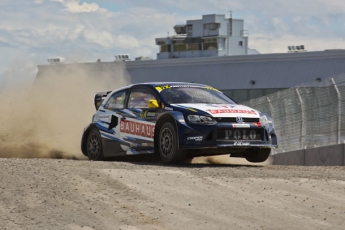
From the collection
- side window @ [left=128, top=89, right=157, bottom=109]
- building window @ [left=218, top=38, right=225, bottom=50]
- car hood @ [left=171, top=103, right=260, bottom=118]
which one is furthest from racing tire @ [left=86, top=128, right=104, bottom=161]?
building window @ [left=218, top=38, right=225, bottom=50]

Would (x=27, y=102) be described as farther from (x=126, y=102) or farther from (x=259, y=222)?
(x=259, y=222)

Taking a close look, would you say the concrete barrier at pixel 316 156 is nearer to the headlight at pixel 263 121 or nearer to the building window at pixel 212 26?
the headlight at pixel 263 121

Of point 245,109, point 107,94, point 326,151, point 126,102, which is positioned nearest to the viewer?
point 245,109

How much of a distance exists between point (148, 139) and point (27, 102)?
7465 mm

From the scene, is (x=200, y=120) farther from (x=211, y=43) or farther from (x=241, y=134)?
(x=211, y=43)

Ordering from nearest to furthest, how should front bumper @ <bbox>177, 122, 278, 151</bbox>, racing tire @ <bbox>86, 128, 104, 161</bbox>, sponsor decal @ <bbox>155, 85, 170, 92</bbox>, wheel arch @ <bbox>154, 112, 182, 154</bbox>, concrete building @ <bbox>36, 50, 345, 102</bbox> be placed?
front bumper @ <bbox>177, 122, 278, 151</bbox> → wheel arch @ <bbox>154, 112, 182, 154</bbox> → sponsor decal @ <bbox>155, 85, 170, 92</bbox> → racing tire @ <bbox>86, 128, 104, 161</bbox> → concrete building @ <bbox>36, 50, 345, 102</bbox>

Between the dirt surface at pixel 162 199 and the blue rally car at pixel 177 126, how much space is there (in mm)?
1646

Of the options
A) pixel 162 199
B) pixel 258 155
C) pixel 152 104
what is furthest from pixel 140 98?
pixel 162 199

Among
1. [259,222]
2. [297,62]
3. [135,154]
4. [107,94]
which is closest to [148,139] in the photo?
Result: [135,154]

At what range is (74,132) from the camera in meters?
20.2

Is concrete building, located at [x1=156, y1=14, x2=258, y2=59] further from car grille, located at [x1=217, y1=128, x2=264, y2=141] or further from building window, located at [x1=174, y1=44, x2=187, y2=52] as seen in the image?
car grille, located at [x1=217, y1=128, x2=264, y2=141]

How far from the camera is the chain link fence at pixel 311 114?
19.5 meters

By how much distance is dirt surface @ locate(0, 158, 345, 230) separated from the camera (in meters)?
9.03

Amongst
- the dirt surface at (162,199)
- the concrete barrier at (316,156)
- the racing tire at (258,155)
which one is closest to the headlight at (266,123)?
the racing tire at (258,155)
